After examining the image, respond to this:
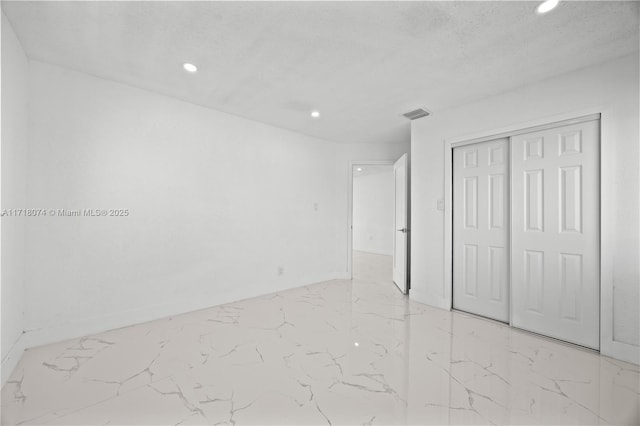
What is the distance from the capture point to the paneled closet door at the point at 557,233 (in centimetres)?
238

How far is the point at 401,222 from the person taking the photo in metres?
4.20

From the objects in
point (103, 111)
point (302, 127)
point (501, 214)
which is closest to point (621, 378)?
point (501, 214)

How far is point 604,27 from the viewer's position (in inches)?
74.7

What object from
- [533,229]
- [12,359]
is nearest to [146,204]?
[12,359]

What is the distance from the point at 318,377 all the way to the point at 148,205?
2.49 meters

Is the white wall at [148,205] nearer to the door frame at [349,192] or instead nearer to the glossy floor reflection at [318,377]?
the glossy floor reflection at [318,377]

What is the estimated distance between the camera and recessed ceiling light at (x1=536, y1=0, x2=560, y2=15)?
1678mm

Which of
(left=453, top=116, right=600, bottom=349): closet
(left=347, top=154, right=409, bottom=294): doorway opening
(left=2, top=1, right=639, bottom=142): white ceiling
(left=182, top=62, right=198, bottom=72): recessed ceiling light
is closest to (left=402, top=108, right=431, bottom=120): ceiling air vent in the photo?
(left=2, top=1, right=639, bottom=142): white ceiling

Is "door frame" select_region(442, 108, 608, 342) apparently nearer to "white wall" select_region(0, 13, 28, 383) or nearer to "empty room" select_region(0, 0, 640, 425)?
"empty room" select_region(0, 0, 640, 425)

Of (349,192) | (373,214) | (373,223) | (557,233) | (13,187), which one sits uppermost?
(349,192)

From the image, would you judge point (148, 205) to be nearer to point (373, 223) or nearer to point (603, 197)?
point (603, 197)

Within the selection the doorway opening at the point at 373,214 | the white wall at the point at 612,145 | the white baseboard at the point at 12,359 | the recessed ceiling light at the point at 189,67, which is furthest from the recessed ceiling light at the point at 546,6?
the doorway opening at the point at 373,214

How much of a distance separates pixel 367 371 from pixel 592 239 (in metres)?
2.31

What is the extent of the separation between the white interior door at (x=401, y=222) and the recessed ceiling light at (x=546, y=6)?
7.48 ft
